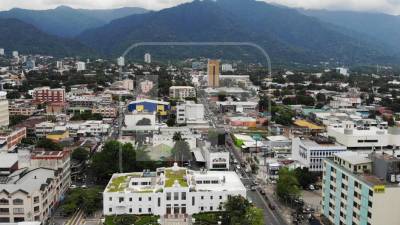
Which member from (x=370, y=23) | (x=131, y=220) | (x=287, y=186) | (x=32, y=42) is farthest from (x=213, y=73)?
(x=370, y=23)

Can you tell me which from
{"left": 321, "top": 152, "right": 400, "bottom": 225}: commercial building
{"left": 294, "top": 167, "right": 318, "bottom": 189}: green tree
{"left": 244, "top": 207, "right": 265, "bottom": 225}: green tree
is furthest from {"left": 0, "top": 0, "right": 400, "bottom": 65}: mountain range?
{"left": 244, "top": 207, "right": 265, "bottom": 225}: green tree

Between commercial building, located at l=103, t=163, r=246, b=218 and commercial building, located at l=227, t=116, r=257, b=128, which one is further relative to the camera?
commercial building, located at l=227, t=116, r=257, b=128

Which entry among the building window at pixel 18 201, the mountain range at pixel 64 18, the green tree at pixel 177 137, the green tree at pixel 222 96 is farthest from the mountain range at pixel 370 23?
the building window at pixel 18 201

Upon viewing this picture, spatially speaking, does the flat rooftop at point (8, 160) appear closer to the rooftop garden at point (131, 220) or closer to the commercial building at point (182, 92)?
the rooftop garden at point (131, 220)

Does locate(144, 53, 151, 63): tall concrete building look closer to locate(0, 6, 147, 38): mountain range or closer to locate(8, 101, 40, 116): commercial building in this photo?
locate(8, 101, 40, 116): commercial building

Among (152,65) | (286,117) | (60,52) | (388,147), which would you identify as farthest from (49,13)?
(388,147)

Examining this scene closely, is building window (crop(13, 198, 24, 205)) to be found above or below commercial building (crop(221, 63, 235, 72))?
below
